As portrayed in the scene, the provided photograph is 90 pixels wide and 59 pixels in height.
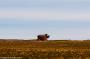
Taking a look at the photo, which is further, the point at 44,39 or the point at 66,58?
the point at 44,39

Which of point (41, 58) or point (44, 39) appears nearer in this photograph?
point (41, 58)

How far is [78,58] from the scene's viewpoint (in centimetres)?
5641

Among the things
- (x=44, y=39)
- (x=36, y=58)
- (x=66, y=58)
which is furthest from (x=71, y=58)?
(x=44, y=39)

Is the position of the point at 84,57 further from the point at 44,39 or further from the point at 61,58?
the point at 44,39

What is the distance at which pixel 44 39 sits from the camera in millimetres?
143875

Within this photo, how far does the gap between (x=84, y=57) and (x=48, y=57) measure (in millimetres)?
4350

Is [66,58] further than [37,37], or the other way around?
[37,37]

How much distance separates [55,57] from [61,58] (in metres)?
1.15

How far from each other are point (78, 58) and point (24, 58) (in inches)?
254

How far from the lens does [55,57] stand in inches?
2276

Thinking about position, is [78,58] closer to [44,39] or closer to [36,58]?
[36,58]

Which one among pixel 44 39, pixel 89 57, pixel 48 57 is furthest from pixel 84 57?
pixel 44 39

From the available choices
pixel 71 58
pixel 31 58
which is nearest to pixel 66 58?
pixel 71 58

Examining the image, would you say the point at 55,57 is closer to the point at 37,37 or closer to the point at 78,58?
the point at 78,58
